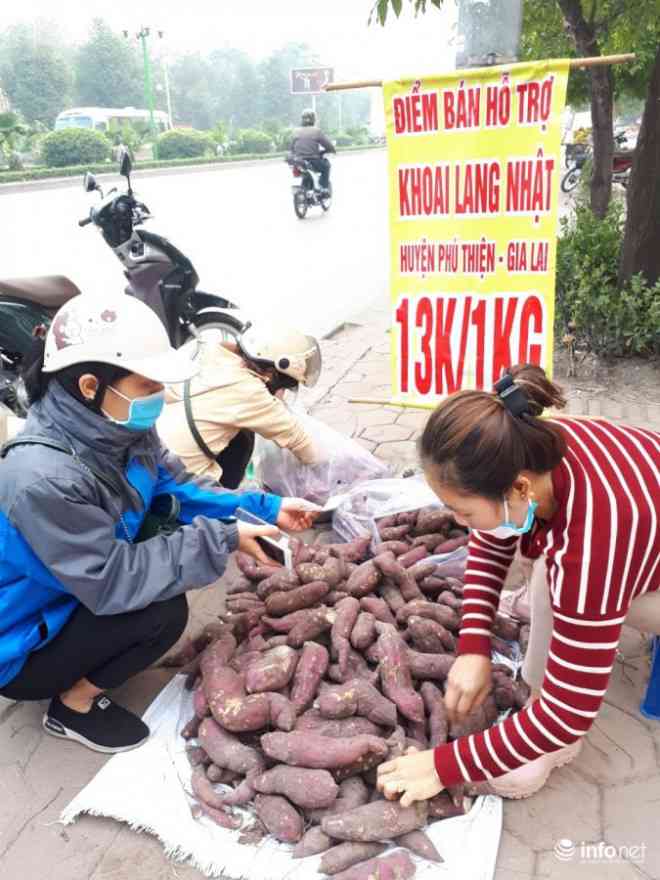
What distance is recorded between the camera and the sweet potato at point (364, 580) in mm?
2357

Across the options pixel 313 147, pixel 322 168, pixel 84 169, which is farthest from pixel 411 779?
pixel 84 169

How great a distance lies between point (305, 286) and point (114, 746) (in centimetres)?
599

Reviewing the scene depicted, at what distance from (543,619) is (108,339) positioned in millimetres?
1278

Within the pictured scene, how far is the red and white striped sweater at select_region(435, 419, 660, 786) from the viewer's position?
139 cm

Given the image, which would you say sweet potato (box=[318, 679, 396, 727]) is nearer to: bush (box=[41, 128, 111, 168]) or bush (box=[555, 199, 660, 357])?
bush (box=[555, 199, 660, 357])

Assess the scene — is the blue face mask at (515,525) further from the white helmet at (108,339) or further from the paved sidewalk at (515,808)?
the white helmet at (108,339)

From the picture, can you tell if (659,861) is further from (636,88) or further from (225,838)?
(636,88)

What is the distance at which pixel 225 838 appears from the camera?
169cm

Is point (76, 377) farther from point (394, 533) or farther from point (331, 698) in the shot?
point (394, 533)

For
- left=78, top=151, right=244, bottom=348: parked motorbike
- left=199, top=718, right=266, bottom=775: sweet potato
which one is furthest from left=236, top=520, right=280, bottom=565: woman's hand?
left=78, top=151, right=244, bottom=348: parked motorbike

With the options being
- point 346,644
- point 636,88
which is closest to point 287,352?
point 346,644

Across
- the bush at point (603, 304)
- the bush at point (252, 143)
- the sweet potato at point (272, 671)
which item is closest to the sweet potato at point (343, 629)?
the sweet potato at point (272, 671)

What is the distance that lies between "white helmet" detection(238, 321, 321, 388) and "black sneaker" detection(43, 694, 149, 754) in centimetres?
138

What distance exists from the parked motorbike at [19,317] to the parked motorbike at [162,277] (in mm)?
673
